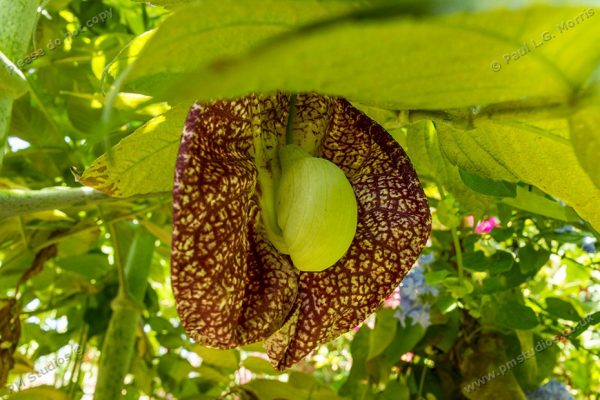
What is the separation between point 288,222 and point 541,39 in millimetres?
220

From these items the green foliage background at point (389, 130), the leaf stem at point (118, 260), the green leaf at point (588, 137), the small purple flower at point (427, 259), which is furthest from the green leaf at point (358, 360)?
the green leaf at point (588, 137)

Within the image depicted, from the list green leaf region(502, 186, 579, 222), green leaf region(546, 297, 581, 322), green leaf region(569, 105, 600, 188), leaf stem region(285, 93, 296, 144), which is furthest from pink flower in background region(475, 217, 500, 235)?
green leaf region(569, 105, 600, 188)

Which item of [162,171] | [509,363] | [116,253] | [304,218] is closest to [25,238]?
[116,253]

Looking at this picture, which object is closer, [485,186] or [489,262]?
[485,186]

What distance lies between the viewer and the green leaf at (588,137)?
262 mm

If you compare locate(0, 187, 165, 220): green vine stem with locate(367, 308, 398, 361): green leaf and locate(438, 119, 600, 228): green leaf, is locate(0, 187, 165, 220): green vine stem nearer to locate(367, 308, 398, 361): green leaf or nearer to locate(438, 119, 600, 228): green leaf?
locate(438, 119, 600, 228): green leaf

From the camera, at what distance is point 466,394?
930 mm

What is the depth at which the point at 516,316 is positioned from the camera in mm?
813

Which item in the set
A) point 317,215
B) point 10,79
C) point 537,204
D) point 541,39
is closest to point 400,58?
point 541,39

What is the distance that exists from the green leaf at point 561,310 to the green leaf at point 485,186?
341 millimetres

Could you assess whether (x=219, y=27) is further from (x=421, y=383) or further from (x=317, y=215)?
(x=421, y=383)

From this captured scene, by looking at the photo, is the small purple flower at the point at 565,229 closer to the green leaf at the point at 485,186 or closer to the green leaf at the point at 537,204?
the green leaf at the point at 537,204

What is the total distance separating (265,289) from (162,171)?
0.37 ft

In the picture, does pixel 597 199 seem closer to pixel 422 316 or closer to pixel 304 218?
pixel 304 218
